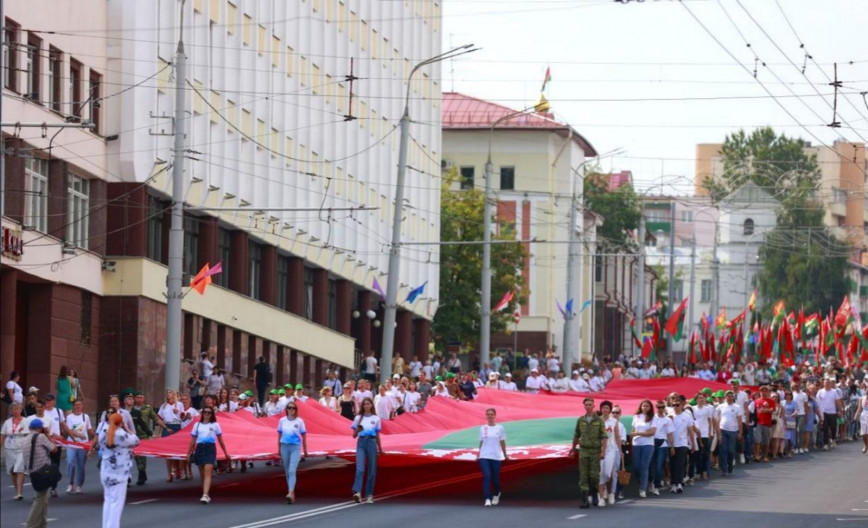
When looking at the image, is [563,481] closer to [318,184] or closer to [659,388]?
[659,388]

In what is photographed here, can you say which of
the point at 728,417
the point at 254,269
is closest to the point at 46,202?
the point at 254,269

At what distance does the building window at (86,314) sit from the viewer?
48.5 m

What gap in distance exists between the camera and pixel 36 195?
1781 inches

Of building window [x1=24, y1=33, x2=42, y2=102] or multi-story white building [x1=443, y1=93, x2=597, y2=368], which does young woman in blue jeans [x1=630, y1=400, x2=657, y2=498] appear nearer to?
building window [x1=24, y1=33, x2=42, y2=102]

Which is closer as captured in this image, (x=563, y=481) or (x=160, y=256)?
(x=563, y=481)

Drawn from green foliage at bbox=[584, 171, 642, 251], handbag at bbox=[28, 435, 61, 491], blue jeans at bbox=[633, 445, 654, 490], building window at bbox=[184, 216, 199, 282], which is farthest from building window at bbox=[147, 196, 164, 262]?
green foliage at bbox=[584, 171, 642, 251]

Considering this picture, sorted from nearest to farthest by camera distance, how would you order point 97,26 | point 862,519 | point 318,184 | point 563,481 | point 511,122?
1. point 862,519
2. point 563,481
3. point 97,26
4. point 318,184
5. point 511,122

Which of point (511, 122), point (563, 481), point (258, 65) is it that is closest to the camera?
point (563, 481)

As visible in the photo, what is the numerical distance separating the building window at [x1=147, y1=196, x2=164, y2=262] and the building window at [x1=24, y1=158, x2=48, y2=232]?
5101 mm

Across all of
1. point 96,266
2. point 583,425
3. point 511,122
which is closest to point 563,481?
point 583,425

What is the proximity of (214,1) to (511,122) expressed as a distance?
169 feet

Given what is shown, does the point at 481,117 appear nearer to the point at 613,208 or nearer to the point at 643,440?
the point at 613,208

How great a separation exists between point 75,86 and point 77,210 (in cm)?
299

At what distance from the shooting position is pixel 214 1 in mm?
55344
